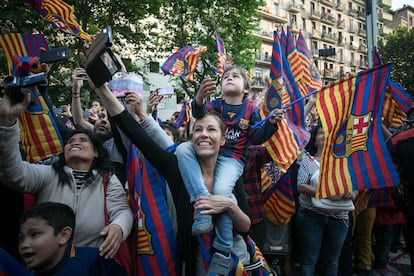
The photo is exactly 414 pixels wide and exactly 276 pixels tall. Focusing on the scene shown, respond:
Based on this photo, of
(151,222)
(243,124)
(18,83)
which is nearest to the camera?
(18,83)

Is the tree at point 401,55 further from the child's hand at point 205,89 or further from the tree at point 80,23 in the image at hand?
the child's hand at point 205,89

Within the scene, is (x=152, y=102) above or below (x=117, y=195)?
above

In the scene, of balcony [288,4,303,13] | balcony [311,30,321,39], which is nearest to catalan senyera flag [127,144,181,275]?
balcony [288,4,303,13]

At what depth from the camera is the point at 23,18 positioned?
10.6m

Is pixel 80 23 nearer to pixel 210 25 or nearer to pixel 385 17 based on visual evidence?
pixel 210 25

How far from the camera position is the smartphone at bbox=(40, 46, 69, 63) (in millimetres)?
2477

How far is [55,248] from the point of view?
Answer: 71.5 inches

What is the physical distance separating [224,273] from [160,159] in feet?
2.47

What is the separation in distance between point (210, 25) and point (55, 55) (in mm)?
16519

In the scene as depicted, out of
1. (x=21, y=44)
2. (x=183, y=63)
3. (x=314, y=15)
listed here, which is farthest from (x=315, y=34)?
(x=21, y=44)

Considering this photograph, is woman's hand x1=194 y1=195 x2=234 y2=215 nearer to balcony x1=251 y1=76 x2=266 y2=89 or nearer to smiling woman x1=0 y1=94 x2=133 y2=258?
smiling woman x1=0 y1=94 x2=133 y2=258

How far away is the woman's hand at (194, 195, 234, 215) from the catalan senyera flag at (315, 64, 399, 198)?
41.8 inches

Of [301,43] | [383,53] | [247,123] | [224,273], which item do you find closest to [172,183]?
[224,273]

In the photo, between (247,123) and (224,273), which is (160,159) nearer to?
(224,273)
